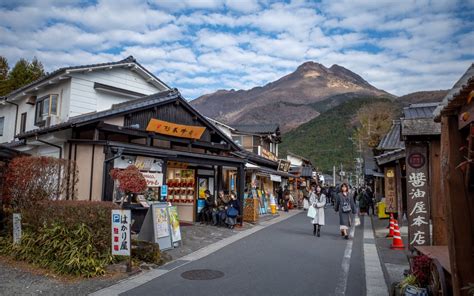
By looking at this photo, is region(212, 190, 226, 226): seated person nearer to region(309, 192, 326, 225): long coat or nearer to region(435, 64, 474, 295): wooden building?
region(309, 192, 326, 225): long coat

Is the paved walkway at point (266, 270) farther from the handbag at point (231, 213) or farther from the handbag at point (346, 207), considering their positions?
the handbag at point (231, 213)

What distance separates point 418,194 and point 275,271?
4.02 metres

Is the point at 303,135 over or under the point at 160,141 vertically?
over

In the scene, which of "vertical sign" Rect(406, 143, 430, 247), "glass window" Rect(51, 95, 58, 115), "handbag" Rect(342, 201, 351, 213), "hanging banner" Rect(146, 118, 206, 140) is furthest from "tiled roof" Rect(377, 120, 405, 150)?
"glass window" Rect(51, 95, 58, 115)

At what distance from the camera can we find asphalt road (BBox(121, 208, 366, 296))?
6.64m

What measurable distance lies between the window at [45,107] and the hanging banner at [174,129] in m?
5.98

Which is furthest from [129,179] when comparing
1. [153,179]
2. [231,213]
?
[231,213]

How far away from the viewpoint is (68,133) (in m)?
12.4

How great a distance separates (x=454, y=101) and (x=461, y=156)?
24.4 inches

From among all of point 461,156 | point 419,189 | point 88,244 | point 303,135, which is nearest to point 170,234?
point 88,244

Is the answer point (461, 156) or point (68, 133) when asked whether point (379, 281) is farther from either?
point (68, 133)

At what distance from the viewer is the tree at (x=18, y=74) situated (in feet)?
97.9

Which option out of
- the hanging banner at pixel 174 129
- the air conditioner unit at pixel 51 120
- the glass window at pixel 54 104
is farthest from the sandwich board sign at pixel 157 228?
the glass window at pixel 54 104

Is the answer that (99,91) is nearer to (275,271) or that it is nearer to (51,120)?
(51,120)
